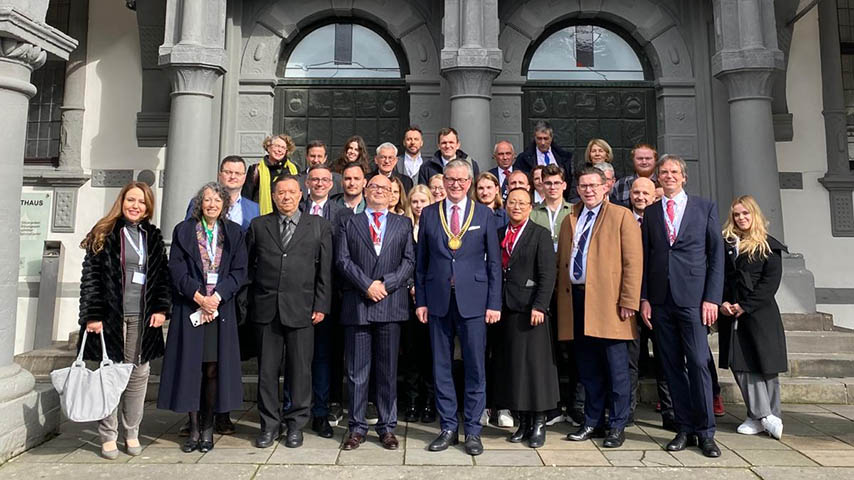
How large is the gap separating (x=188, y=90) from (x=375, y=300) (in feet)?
16.0

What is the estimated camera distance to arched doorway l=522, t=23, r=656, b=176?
9258 millimetres

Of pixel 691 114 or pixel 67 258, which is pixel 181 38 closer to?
pixel 67 258

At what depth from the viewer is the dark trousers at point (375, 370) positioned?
4.57 metres

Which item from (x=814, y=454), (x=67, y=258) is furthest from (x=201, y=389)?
(x=67, y=258)

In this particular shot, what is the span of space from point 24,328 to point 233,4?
5751 millimetres

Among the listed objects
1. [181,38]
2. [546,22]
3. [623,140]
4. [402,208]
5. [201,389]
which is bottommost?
[201,389]

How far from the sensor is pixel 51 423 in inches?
189

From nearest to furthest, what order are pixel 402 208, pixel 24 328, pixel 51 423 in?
1. pixel 51 423
2. pixel 402 208
3. pixel 24 328

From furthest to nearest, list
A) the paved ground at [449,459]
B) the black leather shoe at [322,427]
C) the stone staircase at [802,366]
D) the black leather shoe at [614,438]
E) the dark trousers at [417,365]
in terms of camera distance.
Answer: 1. the stone staircase at [802,366]
2. the dark trousers at [417,365]
3. the black leather shoe at [322,427]
4. the black leather shoe at [614,438]
5. the paved ground at [449,459]

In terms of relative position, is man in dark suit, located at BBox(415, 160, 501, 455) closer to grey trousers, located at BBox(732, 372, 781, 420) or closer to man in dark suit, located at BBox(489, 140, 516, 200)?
man in dark suit, located at BBox(489, 140, 516, 200)

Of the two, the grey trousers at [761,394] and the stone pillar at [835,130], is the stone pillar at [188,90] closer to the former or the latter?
the grey trousers at [761,394]

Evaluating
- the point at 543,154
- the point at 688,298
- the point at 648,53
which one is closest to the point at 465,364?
the point at 688,298

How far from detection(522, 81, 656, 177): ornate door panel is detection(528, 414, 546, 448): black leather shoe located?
552 cm

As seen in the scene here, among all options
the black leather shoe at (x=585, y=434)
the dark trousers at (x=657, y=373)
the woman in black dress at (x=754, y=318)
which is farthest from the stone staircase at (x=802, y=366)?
the black leather shoe at (x=585, y=434)
